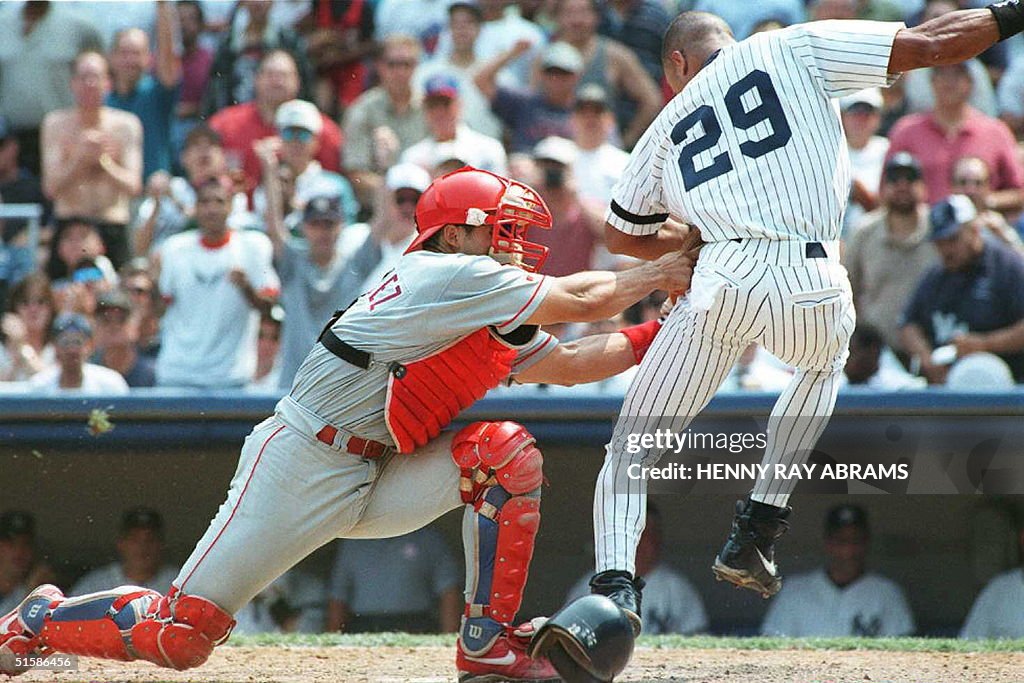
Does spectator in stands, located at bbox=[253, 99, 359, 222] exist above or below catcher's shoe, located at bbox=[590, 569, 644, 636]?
above

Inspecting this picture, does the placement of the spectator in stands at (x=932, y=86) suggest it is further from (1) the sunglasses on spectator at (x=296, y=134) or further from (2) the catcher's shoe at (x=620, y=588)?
(2) the catcher's shoe at (x=620, y=588)

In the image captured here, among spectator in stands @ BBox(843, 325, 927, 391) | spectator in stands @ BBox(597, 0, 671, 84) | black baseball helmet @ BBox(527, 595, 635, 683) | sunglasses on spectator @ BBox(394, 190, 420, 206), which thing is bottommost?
black baseball helmet @ BBox(527, 595, 635, 683)

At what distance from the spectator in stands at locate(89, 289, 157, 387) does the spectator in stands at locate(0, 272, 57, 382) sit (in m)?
0.30

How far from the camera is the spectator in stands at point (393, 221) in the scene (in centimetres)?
781

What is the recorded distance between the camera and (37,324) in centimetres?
833

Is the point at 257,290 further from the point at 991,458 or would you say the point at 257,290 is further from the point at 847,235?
the point at 991,458

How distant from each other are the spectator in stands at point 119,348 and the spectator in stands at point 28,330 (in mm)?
296

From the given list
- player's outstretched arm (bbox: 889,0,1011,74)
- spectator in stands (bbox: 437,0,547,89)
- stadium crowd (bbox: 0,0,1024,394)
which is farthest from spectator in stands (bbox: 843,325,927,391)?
player's outstretched arm (bbox: 889,0,1011,74)

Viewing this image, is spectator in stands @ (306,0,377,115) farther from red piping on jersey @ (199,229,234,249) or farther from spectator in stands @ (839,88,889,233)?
spectator in stands @ (839,88,889,233)

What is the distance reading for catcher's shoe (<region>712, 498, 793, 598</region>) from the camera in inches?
186

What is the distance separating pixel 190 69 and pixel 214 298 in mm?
2348

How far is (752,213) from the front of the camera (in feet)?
14.2

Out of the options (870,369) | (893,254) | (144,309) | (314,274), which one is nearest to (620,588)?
(870,369)

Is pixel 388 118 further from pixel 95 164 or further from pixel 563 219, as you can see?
pixel 95 164
